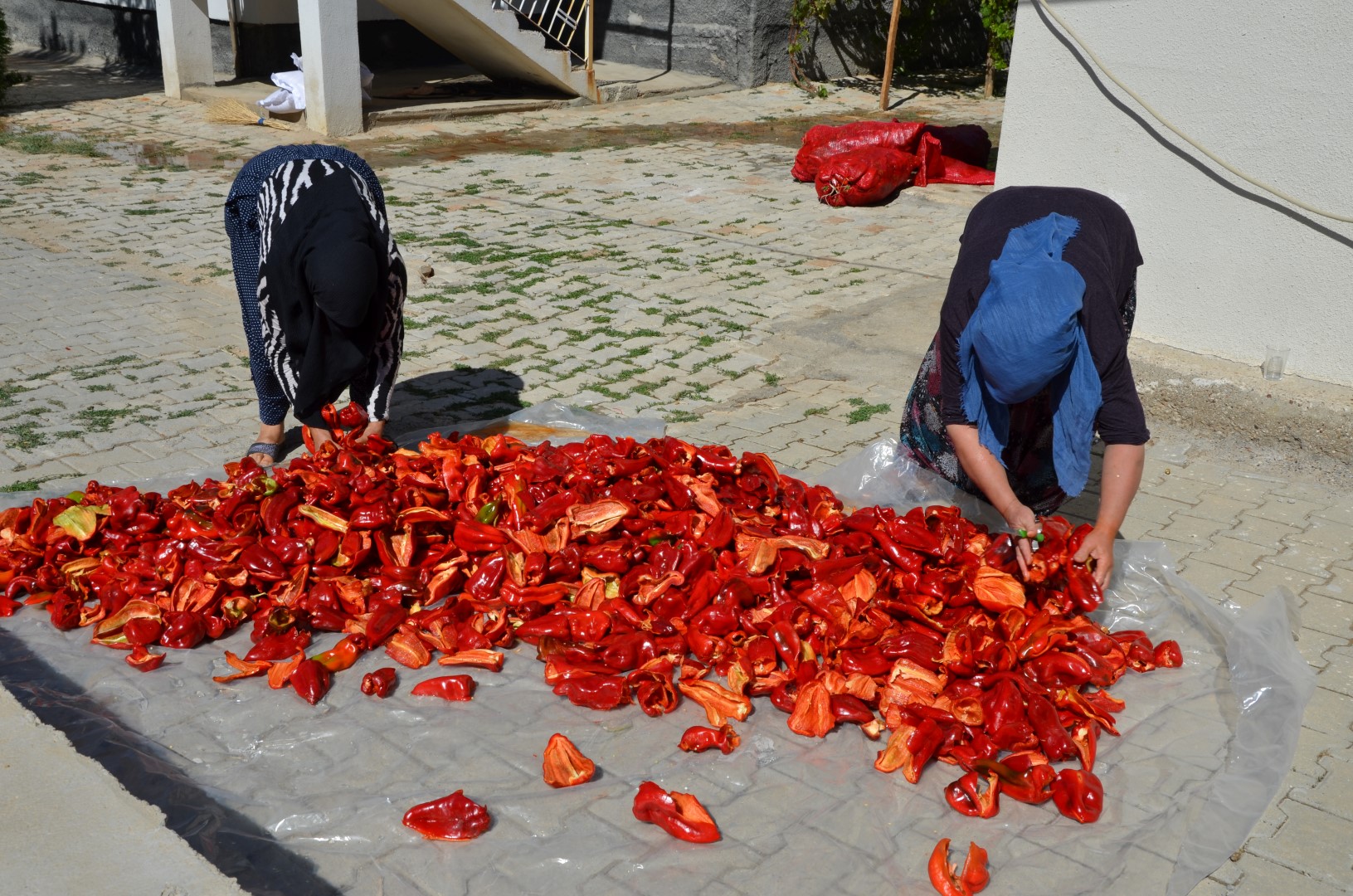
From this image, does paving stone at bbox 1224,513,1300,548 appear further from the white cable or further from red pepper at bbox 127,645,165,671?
red pepper at bbox 127,645,165,671

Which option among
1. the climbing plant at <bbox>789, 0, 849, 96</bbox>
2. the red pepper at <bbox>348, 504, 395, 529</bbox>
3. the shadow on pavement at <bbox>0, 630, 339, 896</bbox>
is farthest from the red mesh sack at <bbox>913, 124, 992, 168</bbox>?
the shadow on pavement at <bbox>0, 630, 339, 896</bbox>

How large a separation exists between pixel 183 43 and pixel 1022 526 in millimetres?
13595

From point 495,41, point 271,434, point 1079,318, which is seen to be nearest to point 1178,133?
point 1079,318

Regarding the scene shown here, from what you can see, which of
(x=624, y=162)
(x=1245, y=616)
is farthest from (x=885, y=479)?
(x=624, y=162)

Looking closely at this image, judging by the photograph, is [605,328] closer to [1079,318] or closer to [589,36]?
[1079,318]

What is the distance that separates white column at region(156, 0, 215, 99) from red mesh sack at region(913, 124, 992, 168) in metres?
8.86

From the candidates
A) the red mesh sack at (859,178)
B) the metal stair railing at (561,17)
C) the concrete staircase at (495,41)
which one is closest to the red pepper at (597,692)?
the red mesh sack at (859,178)

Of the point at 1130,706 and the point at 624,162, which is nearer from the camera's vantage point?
the point at 1130,706

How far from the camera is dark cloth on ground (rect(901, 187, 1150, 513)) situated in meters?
3.01

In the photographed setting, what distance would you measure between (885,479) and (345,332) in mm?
2025

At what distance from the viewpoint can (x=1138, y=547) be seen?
3543 millimetres

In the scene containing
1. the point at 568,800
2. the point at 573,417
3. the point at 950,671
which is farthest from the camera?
the point at 573,417

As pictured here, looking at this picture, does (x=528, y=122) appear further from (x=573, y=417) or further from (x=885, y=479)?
(x=885, y=479)

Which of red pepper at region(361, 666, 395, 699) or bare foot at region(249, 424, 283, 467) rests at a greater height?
bare foot at region(249, 424, 283, 467)
